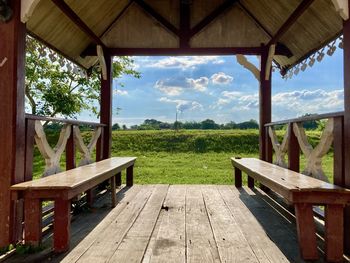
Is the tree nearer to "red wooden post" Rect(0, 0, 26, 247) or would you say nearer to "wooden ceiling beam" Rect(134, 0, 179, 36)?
"wooden ceiling beam" Rect(134, 0, 179, 36)

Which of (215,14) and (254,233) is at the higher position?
(215,14)

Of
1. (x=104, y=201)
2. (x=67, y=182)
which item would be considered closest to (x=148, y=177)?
(x=104, y=201)

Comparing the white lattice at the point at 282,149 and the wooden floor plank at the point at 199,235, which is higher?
the white lattice at the point at 282,149

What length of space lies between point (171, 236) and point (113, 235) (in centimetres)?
55

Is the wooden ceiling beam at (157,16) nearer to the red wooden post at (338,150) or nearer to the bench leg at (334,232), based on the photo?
the red wooden post at (338,150)

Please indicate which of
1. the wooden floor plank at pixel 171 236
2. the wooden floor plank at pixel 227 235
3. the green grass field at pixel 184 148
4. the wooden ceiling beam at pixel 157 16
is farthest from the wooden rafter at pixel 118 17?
the green grass field at pixel 184 148

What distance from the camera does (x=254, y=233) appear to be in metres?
3.37

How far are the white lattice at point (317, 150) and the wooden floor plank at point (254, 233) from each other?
2.62 ft

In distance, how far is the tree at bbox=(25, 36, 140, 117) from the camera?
16.3m

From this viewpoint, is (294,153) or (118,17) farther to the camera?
(118,17)

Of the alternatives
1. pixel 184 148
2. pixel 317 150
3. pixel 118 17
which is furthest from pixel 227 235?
pixel 184 148

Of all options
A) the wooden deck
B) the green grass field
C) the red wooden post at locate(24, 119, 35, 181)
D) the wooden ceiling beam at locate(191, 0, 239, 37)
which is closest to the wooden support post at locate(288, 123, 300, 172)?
the wooden deck

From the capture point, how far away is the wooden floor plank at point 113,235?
2704 mm

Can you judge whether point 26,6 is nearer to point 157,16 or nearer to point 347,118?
point 347,118
